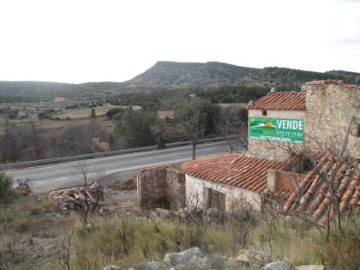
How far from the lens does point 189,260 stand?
14.4 ft

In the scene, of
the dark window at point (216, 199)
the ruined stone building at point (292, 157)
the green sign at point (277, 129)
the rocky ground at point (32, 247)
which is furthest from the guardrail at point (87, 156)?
the green sign at point (277, 129)

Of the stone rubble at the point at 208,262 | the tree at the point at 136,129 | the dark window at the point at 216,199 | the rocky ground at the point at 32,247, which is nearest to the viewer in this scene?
the stone rubble at the point at 208,262

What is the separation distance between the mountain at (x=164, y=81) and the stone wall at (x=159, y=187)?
157 feet

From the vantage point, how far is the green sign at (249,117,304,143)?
464 inches

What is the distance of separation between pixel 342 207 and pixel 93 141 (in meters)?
→ 29.6

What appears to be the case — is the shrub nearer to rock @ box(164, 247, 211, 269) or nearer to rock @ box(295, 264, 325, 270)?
rock @ box(164, 247, 211, 269)

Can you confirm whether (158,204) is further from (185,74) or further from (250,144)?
(185,74)

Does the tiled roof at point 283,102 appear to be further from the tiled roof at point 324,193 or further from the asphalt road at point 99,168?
the asphalt road at point 99,168

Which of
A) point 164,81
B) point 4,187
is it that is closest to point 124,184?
point 4,187

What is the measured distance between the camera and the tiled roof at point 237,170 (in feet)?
36.7

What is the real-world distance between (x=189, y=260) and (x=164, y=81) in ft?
268

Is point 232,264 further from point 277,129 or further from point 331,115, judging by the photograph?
point 277,129

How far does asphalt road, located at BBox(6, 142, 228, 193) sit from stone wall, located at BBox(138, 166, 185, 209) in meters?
3.98

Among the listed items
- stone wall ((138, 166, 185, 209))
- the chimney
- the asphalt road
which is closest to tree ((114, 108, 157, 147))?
the asphalt road
